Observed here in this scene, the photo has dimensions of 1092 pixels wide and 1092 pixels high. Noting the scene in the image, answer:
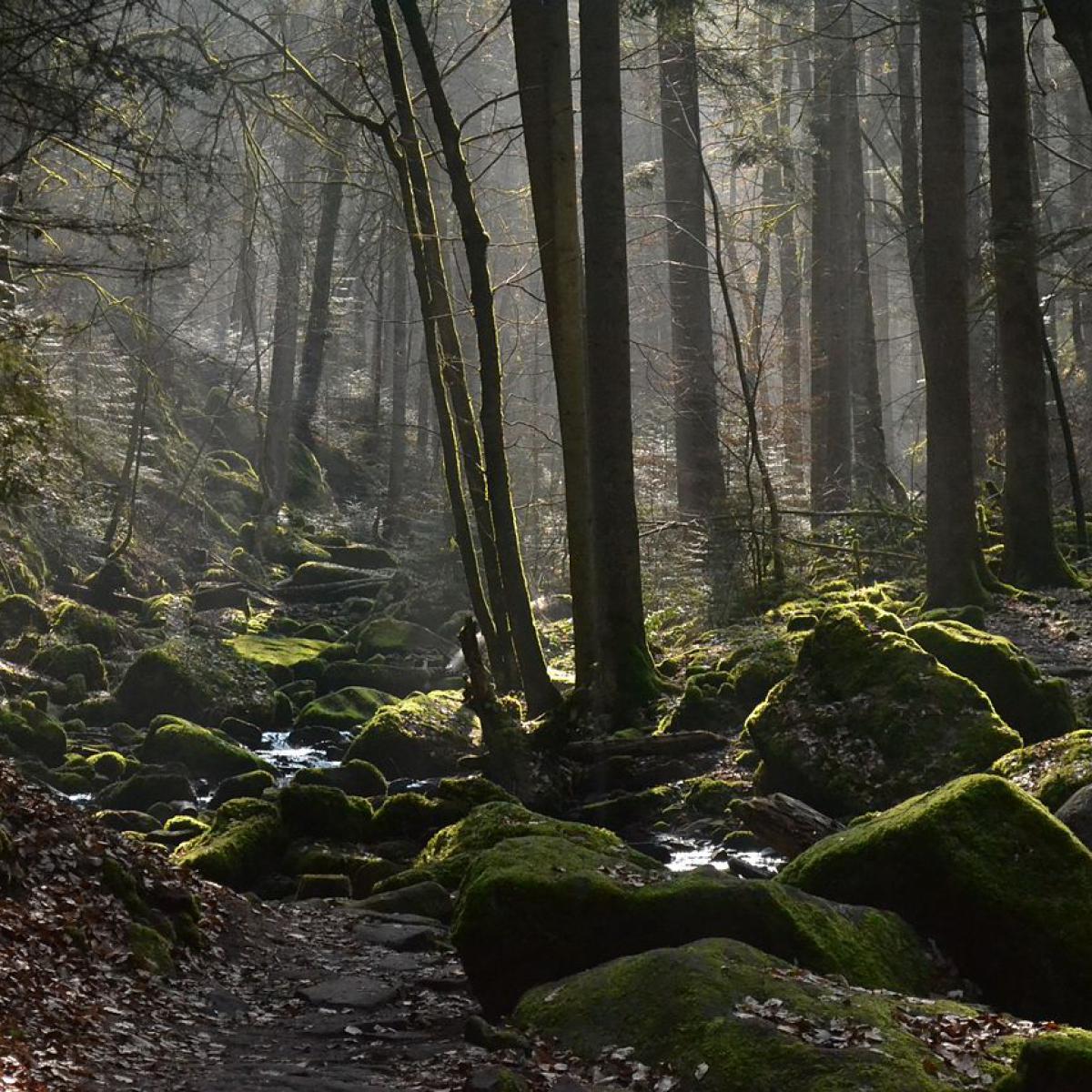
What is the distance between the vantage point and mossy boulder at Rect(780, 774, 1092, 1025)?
643 centimetres

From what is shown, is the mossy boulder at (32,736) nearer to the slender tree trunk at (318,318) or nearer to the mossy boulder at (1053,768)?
the mossy boulder at (1053,768)

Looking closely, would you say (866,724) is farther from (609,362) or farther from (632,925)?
(609,362)

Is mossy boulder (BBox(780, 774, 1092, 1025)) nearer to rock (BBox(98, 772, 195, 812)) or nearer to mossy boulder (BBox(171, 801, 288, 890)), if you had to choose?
mossy boulder (BBox(171, 801, 288, 890))

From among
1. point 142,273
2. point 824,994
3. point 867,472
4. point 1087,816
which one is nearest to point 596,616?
point 142,273

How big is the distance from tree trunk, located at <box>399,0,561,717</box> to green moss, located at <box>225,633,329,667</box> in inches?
256

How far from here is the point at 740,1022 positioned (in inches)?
205

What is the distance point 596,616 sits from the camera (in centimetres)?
1405

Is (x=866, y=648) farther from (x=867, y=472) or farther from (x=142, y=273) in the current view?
(x=867, y=472)

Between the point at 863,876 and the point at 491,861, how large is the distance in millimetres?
1902

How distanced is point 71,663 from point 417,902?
10.3 m

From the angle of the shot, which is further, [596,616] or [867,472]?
[867,472]

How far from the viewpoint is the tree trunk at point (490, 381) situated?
13438 millimetres

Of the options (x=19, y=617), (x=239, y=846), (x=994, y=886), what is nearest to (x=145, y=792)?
(x=239, y=846)

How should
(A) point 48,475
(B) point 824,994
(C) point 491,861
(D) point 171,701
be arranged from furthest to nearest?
(D) point 171,701
(A) point 48,475
(C) point 491,861
(B) point 824,994
